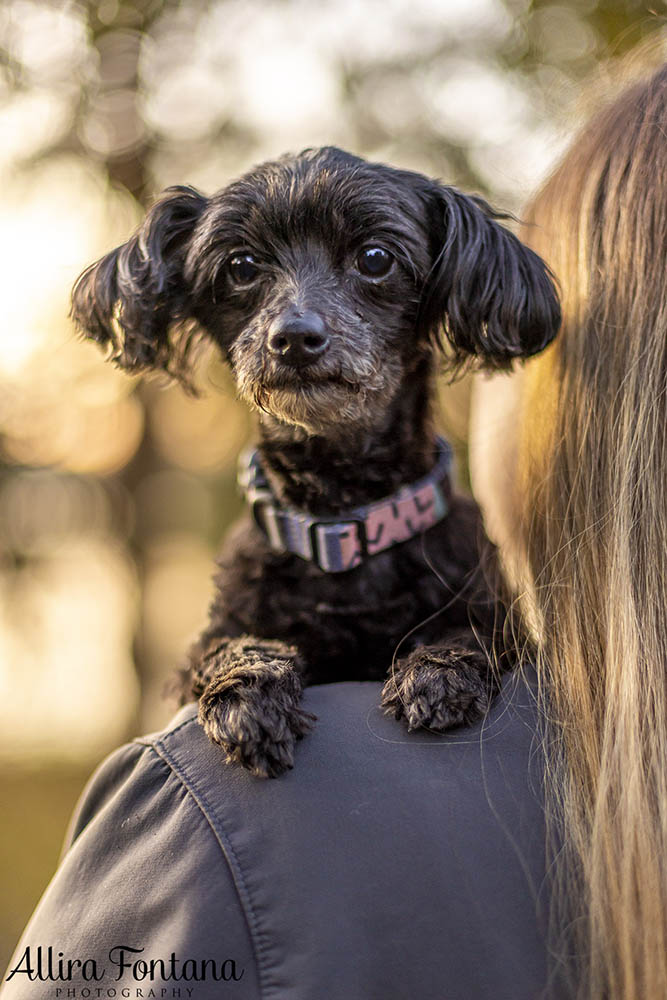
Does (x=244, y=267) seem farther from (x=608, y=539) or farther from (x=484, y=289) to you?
(x=608, y=539)

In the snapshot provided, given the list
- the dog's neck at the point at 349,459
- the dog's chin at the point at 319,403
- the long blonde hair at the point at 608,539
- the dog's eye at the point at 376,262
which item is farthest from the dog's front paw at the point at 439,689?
the dog's eye at the point at 376,262

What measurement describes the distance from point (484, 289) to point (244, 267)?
629mm

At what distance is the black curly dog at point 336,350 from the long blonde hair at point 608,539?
0.79 feet

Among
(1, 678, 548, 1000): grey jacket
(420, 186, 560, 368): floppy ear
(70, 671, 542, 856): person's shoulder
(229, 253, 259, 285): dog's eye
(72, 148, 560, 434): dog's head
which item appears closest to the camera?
(1, 678, 548, 1000): grey jacket

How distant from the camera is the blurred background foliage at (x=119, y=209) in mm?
7316

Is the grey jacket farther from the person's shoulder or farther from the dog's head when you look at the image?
the dog's head

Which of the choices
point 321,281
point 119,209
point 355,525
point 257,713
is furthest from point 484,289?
point 119,209

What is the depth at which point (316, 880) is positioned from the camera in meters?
1.27

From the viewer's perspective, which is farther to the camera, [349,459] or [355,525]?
[349,459]

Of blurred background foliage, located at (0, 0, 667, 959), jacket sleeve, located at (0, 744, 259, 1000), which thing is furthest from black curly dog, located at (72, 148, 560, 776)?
blurred background foliage, located at (0, 0, 667, 959)

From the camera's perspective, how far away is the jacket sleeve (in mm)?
1245

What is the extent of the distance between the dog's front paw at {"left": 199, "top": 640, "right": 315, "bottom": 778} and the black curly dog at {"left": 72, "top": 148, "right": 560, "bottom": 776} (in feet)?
0.66

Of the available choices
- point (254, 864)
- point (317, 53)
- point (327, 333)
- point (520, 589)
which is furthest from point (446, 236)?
point (317, 53)

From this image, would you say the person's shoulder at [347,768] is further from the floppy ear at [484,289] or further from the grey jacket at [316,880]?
the floppy ear at [484,289]
